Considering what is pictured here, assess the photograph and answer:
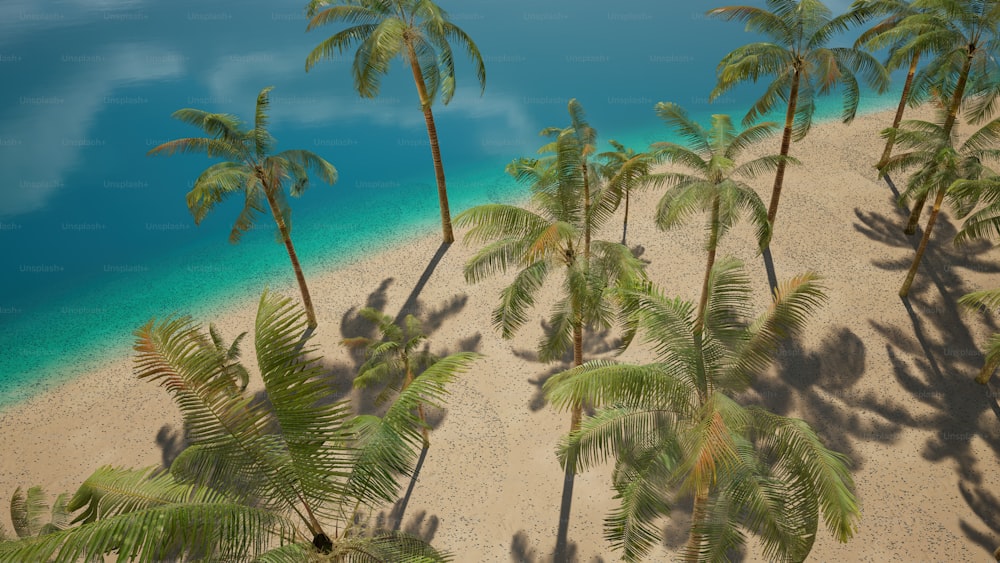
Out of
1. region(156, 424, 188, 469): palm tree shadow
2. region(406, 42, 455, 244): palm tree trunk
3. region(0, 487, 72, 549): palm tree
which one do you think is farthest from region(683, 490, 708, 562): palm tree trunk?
region(406, 42, 455, 244): palm tree trunk

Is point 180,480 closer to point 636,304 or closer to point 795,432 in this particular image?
point 636,304

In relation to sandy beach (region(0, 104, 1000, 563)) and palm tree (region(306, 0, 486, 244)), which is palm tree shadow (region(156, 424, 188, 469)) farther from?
palm tree (region(306, 0, 486, 244))

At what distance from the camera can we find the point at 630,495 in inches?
409

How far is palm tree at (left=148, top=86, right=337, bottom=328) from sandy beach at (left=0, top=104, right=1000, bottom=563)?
521cm

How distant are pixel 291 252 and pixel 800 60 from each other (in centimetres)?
1805

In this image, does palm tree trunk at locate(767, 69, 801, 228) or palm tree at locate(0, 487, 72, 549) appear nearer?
palm tree at locate(0, 487, 72, 549)

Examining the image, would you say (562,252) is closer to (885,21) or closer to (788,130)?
(788,130)

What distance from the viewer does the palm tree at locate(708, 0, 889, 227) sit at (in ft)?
61.6

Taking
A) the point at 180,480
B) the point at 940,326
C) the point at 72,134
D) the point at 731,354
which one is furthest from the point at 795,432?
the point at 72,134

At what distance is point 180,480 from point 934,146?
21753 millimetres

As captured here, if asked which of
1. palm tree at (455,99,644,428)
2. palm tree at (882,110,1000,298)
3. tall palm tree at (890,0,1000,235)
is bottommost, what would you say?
palm tree at (455,99,644,428)

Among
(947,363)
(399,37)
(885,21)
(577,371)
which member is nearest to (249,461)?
(577,371)

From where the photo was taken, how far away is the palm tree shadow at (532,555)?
46.9 ft

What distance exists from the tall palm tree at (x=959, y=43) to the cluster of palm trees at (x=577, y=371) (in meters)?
0.07
